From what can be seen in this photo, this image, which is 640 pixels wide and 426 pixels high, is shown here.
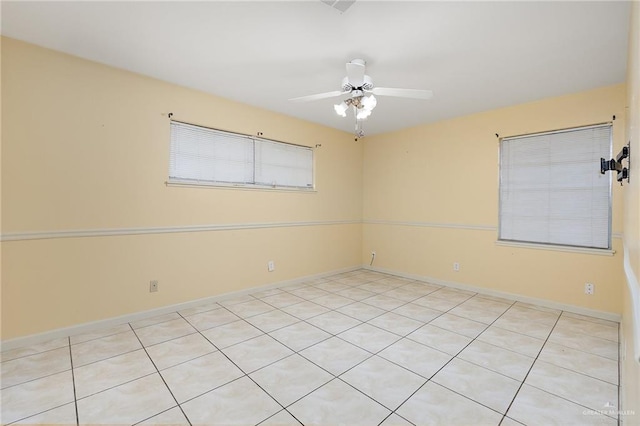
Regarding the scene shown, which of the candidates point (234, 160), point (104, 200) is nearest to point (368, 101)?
point (234, 160)

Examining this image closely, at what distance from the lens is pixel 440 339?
254 cm

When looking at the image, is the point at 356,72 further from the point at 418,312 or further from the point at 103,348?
the point at 103,348

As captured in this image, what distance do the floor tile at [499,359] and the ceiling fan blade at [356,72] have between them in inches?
96.2

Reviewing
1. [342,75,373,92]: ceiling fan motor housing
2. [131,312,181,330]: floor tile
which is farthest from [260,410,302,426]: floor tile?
[342,75,373,92]: ceiling fan motor housing

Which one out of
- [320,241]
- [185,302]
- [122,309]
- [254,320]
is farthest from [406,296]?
[122,309]

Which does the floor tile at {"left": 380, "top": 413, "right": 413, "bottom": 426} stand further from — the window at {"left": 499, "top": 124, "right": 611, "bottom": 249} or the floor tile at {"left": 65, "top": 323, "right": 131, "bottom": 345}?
the window at {"left": 499, "top": 124, "right": 611, "bottom": 249}

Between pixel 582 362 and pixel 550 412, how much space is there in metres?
0.85

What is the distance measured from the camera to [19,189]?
229cm

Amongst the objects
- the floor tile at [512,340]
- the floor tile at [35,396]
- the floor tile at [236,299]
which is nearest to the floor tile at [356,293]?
the floor tile at [236,299]

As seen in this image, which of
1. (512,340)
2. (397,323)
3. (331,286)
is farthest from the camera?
(331,286)

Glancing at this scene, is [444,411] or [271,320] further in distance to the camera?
[271,320]

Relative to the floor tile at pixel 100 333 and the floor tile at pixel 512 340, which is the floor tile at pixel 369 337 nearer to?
the floor tile at pixel 512 340

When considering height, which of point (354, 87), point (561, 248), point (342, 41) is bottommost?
point (561, 248)

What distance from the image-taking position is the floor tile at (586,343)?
230cm
